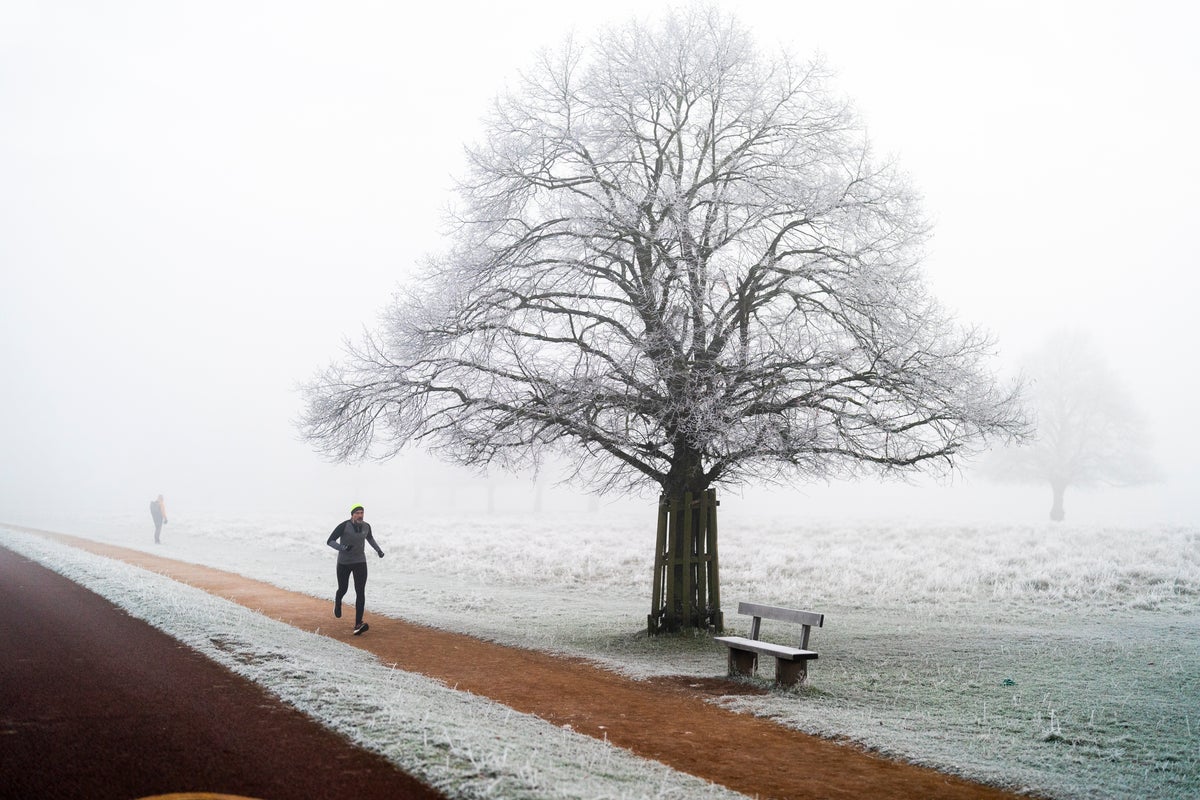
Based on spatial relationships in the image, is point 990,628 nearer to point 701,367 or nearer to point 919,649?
point 919,649

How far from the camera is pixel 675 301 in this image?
43.8 feet

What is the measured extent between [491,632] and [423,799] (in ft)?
29.5

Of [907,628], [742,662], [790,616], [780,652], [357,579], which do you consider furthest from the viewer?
[907,628]

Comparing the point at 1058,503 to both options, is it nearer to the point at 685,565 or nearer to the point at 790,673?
the point at 685,565

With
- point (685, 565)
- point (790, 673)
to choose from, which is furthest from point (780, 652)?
point (685, 565)

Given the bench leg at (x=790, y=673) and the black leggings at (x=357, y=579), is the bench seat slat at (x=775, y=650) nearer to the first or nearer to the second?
the bench leg at (x=790, y=673)

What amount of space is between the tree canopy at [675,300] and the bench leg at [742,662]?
3.05m

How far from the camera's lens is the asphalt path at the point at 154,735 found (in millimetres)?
5371

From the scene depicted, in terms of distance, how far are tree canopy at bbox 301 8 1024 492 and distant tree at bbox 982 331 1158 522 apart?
3593cm

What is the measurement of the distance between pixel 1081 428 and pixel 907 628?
120 feet

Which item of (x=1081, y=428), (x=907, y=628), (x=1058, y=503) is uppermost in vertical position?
(x=1081, y=428)

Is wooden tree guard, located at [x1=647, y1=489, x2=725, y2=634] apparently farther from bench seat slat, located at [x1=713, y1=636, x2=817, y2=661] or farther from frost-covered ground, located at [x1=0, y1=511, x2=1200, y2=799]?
bench seat slat, located at [x1=713, y1=636, x2=817, y2=661]

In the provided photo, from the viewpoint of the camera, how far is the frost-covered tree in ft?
41.5

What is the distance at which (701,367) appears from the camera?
41.8 feet
